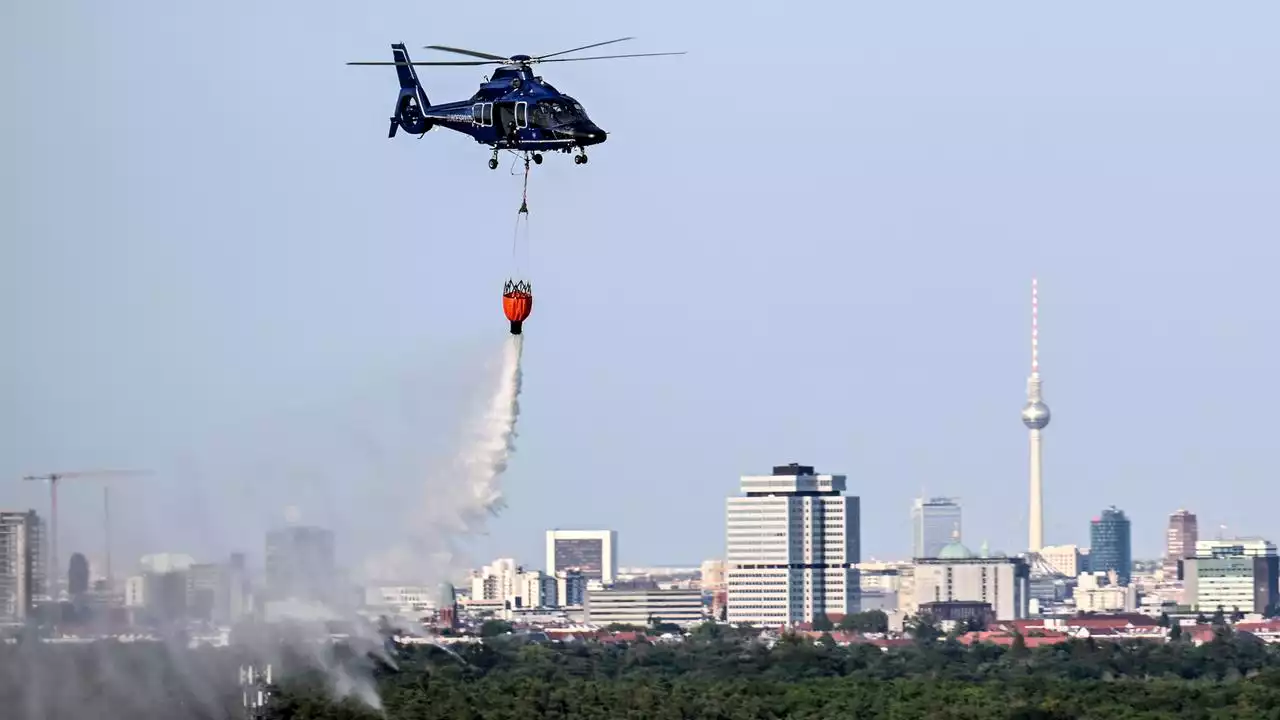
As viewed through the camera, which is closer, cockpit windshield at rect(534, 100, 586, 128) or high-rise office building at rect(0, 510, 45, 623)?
high-rise office building at rect(0, 510, 45, 623)

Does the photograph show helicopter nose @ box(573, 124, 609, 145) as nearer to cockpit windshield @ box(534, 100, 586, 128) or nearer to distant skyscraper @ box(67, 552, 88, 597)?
cockpit windshield @ box(534, 100, 586, 128)

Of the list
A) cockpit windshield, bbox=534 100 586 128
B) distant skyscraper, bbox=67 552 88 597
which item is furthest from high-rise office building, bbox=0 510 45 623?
cockpit windshield, bbox=534 100 586 128

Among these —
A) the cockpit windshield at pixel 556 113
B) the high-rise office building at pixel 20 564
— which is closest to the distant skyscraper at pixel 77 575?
the high-rise office building at pixel 20 564

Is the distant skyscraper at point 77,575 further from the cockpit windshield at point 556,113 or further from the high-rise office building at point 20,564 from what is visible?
the cockpit windshield at point 556,113

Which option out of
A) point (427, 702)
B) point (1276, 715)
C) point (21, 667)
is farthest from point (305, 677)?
point (1276, 715)

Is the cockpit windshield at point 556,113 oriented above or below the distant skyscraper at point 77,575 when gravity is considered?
above

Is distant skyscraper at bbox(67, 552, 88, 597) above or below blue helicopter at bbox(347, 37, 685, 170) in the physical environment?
below
